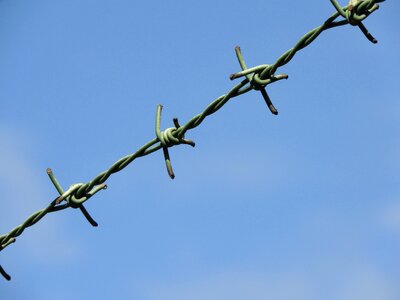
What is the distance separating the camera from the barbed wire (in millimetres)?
3236

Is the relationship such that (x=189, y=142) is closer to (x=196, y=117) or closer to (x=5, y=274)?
(x=196, y=117)

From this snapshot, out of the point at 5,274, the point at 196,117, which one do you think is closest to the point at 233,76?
the point at 196,117

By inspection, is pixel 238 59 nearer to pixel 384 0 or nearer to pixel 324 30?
pixel 324 30

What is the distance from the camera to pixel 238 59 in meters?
3.54

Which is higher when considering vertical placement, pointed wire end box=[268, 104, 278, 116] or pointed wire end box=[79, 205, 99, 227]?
Result: pointed wire end box=[268, 104, 278, 116]

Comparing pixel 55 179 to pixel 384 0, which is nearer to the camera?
pixel 384 0

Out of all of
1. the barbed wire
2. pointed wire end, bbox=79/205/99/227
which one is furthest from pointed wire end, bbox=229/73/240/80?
pointed wire end, bbox=79/205/99/227

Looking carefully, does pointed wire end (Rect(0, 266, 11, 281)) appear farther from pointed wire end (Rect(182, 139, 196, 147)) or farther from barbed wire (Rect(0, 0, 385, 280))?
pointed wire end (Rect(182, 139, 196, 147))

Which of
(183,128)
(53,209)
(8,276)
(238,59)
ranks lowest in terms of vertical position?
(8,276)

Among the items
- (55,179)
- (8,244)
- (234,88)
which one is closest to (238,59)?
(234,88)

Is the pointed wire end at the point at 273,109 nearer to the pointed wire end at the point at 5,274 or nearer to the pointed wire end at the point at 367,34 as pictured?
the pointed wire end at the point at 367,34

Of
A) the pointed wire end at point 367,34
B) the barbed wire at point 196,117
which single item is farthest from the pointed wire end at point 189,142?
the pointed wire end at point 367,34

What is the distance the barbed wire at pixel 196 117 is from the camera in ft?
10.6

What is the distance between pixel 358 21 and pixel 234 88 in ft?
1.78
